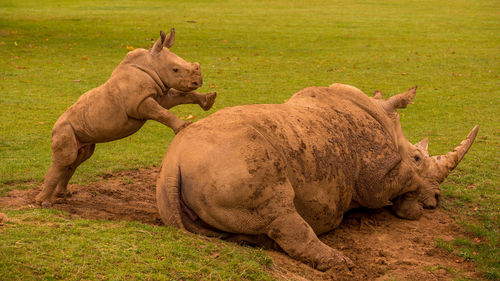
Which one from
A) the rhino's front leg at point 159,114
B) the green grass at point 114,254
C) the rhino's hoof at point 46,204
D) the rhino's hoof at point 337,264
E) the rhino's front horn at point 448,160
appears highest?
the rhino's front leg at point 159,114

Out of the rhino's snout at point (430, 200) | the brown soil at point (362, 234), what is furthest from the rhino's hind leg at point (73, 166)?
the rhino's snout at point (430, 200)

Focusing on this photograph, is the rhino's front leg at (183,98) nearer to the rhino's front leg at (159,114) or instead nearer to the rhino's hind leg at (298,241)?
the rhino's front leg at (159,114)

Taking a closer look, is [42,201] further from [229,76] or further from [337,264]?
[229,76]

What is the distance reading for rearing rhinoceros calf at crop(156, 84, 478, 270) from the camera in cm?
536

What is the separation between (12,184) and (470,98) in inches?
396

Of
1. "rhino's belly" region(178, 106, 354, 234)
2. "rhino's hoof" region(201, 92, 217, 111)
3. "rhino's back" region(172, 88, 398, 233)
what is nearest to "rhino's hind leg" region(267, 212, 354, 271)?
"rhino's belly" region(178, 106, 354, 234)

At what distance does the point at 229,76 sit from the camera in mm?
15312

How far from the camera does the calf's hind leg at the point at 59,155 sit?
6.30 meters

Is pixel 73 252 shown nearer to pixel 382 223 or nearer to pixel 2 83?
pixel 382 223

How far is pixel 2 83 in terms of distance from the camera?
13945 mm

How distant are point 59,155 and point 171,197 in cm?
158

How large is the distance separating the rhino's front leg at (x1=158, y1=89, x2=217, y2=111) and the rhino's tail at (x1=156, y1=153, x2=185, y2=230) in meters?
1.02

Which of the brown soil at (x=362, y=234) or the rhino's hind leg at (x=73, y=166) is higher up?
the rhino's hind leg at (x=73, y=166)

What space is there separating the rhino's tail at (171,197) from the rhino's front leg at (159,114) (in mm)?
462
